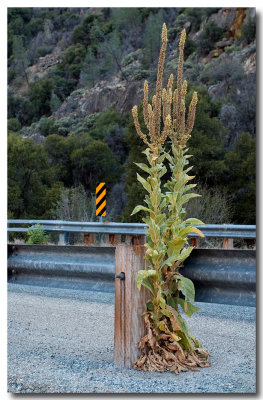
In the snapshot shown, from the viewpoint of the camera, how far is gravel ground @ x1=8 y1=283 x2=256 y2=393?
8.06ft

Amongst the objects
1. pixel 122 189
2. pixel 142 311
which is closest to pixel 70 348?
pixel 142 311

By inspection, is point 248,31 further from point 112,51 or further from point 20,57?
point 20,57

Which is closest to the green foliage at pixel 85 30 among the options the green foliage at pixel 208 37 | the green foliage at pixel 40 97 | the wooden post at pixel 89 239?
the green foliage at pixel 40 97

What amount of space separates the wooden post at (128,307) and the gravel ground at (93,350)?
9 cm

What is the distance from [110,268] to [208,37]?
13.4 meters

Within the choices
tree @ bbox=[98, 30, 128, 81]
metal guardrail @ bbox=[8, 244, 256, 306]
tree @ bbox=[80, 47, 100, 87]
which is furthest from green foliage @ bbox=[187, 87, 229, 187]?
metal guardrail @ bbox=[8, 244, 256, 306]

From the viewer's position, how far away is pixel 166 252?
9.34 ft

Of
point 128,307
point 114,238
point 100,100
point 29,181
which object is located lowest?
point 128,307

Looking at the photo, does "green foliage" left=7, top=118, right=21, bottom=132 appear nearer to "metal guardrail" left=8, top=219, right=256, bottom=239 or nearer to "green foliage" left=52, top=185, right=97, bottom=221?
"green foliage" left=52, top=185, right=97, bottom=221

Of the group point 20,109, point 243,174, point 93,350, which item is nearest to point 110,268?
point 93,350

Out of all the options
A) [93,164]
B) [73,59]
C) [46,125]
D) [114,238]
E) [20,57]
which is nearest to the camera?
[114,238]

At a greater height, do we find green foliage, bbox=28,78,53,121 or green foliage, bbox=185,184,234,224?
green foliage, bbox=28,78,53,121

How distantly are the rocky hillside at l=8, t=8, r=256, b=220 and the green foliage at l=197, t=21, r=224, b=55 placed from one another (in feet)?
0.12

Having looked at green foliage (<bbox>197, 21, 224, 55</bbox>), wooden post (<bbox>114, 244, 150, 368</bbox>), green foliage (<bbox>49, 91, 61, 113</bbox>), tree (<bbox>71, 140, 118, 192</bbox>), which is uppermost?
green foliage (<bbox>197, 21, 224, 55</bbox>)
